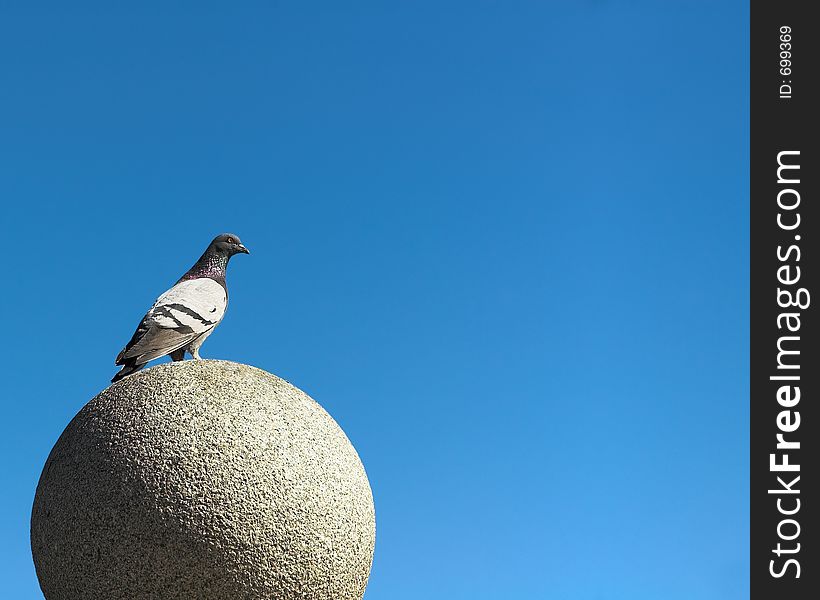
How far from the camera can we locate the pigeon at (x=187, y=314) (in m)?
10.6

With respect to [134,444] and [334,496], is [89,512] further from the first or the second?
[334,496]

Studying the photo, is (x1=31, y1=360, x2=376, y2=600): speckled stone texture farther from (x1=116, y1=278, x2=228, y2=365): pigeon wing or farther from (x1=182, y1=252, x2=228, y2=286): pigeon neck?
(x1=182, y1=252, x2=228, y2=286): pigeon neck

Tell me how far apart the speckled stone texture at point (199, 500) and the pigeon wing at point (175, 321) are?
3.14 feet

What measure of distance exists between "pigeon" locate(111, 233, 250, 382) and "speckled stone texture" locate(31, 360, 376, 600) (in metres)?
0.96

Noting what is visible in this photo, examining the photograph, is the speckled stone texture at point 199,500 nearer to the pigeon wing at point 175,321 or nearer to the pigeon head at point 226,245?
the pigeon wing at point 175,321

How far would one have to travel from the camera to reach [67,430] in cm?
997

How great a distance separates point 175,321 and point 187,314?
16 centimetres

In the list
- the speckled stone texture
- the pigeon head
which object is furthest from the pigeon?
the speckled stone texture

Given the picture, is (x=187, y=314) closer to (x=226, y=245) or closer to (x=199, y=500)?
(x=226, y=245)

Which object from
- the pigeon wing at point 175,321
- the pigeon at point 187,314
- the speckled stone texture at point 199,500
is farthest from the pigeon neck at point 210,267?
the speckled stone texture at point 199,500

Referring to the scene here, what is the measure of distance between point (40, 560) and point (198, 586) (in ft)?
5.74

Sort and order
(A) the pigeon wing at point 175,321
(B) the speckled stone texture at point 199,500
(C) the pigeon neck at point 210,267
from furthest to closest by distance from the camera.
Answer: (C) the pigeon neck at point 210,267 < (A) the pigeon wing at point 175,321 < (B) the speckled stone texture at point 199,500

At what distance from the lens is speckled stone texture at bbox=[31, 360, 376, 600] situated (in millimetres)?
8789
